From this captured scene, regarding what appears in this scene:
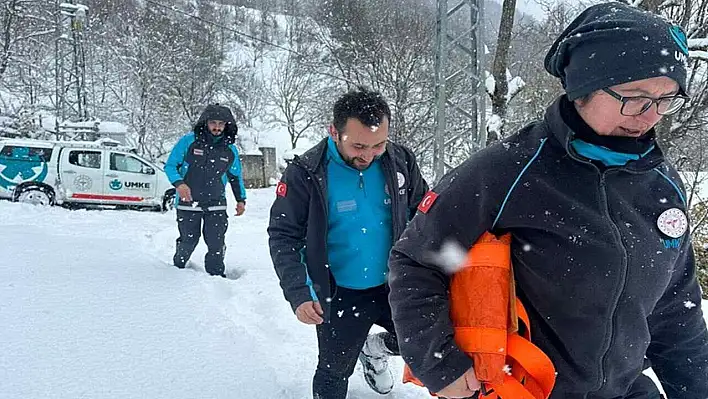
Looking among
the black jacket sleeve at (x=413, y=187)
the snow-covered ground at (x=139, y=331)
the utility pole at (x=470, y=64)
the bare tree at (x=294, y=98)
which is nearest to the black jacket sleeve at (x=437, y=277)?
the black jacket sleeve at (x=413, y=187)

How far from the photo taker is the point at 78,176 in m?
13.3

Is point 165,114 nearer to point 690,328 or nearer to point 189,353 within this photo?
point 189,353

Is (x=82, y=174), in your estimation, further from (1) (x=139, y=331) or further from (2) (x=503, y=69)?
(1) (x=139, y=331)

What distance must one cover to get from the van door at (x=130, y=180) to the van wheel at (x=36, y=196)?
124 cm

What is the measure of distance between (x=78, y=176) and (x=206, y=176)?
924cm

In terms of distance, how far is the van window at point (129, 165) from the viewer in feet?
45.0

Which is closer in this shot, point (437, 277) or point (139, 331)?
point (437, 277)

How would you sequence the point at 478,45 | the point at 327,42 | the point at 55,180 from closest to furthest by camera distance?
the point at 478,45
the point at 55,180
the point at 327,42

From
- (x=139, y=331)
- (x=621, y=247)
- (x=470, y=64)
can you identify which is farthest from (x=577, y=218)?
(x=470, y=64)

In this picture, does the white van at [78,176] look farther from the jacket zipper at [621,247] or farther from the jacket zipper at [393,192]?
the jacket zipper at [621,247]

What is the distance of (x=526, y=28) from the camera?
15.1 metres

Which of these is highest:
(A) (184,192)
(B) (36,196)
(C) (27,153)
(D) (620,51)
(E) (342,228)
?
(D) (620,51)

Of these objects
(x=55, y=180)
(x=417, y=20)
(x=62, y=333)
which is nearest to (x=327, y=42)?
(x=417, y=20)

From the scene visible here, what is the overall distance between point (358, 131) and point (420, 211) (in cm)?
108
